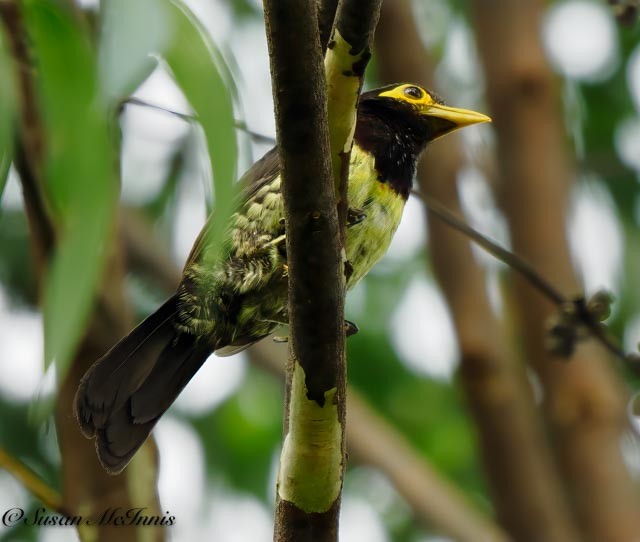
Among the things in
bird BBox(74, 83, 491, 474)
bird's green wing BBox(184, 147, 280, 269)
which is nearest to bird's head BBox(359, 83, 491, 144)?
bird BBox(74, 83, 491, 474)

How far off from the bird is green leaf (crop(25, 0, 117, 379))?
108 centimetres

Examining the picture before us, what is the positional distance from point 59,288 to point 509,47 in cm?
367

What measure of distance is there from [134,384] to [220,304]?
352mm

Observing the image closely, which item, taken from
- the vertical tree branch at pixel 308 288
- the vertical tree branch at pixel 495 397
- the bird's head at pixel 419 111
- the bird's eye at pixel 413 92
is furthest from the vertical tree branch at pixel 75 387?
the vertical tree branch at pixel 495 397

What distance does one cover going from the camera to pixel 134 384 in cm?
317

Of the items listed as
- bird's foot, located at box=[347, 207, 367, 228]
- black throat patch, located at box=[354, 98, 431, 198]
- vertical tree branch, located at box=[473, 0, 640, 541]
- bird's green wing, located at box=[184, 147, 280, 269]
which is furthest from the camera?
vertical tree branch, located at box=[473, 0, 640, 541]

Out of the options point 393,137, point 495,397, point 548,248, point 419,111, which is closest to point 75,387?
point 393,137

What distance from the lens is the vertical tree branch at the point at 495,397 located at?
4.44m

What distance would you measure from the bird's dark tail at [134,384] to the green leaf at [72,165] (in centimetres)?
105

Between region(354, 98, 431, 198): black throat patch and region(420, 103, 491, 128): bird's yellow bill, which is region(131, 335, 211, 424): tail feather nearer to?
region(354, 98, 431, 198): black throat patch

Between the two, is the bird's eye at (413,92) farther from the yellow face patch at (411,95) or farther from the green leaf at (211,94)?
the green leaf at (211,94)

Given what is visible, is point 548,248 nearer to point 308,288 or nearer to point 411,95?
point 411,95

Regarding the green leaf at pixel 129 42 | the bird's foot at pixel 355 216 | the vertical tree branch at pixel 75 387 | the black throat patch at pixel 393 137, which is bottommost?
the vertical tree branch at pixel 75 387

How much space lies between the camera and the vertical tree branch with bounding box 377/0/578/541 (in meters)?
4.44
